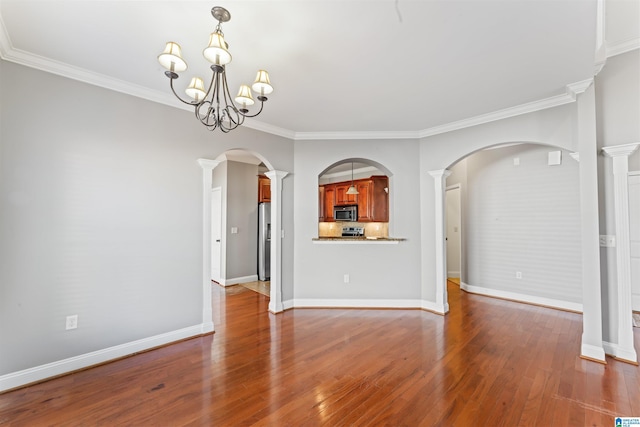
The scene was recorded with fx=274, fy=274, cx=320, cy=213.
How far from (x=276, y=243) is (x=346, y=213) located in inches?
116

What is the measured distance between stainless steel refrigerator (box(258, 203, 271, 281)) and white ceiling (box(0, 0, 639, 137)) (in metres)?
3.22

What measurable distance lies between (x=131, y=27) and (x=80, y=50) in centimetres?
64

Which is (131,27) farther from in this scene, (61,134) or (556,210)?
(556,210)

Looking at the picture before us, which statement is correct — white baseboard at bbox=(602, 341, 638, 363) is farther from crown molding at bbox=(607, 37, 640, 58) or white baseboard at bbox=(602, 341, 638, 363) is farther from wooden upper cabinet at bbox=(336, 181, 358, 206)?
wooden upper cabinet at bbox=(336, 181, 358, 206)

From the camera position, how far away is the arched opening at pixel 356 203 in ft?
19.2

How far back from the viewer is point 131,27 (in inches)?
75.4

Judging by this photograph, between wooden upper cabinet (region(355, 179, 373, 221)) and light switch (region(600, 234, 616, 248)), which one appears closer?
light switch (region(600, 234, 616, 248))

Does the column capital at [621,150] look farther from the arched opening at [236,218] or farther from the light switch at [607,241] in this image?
the arched opening at [236,218]

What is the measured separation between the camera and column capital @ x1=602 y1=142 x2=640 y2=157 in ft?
8.17

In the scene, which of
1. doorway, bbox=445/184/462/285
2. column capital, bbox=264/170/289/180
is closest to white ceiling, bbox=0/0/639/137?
column capital, bbox=264/170/289/180

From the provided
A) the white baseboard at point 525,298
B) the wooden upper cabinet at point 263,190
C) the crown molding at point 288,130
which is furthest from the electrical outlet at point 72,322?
the white baseboard at point 525,298

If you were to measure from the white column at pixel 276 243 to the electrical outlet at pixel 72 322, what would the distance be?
6.91 ft

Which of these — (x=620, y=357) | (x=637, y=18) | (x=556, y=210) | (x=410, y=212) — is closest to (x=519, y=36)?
(x=637, y=18)

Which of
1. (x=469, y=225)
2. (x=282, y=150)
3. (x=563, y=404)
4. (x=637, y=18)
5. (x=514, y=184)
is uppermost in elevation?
(x=637, y=18)
